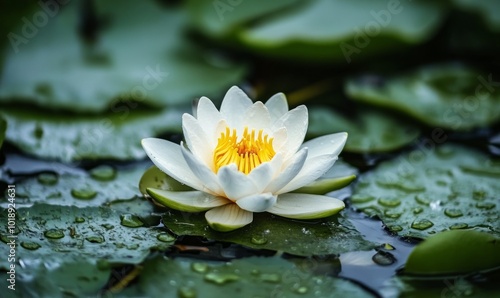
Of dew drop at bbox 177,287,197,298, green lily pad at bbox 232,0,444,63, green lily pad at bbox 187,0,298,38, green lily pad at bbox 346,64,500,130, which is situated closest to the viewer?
dew drop at bbox 177,287,197,298

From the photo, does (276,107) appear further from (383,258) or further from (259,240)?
(383,258)

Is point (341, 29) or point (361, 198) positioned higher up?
point (341, 29)

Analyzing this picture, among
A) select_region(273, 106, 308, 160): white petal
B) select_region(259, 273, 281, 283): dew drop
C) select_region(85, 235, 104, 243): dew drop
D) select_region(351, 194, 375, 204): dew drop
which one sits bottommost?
select_region(259, 273, 281, 283): dew drop

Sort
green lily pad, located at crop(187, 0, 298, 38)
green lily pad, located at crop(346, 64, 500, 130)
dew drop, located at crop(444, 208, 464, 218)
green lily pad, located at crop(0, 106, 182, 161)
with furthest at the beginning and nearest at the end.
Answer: green lily pad, located at crop(187, 0, 298, 38) → green lily pad, located at crop(346, 64, 500, 130) → green lily pad, located at crop(0, 106, 182, 161) → dew drop, located at crop(444, 208, 464, 218)

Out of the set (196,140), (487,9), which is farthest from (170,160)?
(487,9)

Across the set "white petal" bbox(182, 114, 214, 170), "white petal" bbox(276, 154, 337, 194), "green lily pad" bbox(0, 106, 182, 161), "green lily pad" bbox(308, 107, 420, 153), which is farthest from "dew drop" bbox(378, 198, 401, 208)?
"green lily pad" bbox(0, 106, 182, 161)

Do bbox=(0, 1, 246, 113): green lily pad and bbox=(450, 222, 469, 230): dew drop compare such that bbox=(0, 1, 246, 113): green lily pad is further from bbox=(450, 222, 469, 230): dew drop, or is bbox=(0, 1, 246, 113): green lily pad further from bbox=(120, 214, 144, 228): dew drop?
bbox=(450, 222, 469, 230): dew drop

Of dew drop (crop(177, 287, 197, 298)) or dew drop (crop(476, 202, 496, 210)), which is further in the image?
dew drop (crop(476, 202, 496, 210))

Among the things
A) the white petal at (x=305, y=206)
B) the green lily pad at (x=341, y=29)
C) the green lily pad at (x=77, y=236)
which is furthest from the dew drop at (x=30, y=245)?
the green lily pad at (x=341, y=29)
